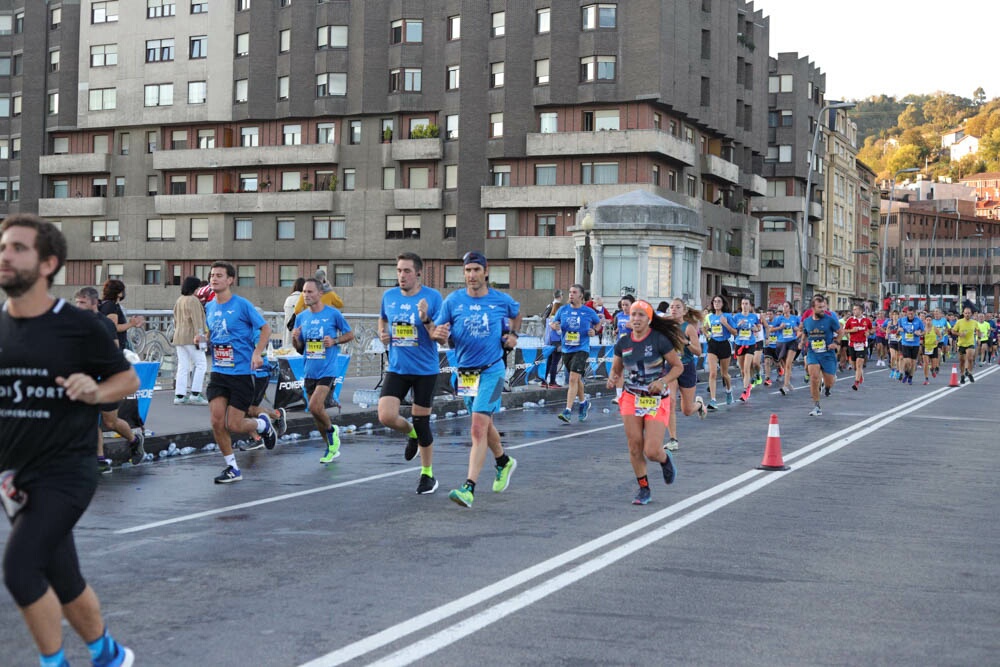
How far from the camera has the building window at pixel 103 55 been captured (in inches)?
2783

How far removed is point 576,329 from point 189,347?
231 inches

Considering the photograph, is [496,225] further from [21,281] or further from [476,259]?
[21,281]

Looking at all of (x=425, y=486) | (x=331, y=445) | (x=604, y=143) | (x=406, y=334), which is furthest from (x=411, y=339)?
(x=604, y=143)

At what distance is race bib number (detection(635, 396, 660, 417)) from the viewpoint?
33.3 ft

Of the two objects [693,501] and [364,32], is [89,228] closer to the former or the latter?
[364,32]

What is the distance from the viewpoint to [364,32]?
64.6m

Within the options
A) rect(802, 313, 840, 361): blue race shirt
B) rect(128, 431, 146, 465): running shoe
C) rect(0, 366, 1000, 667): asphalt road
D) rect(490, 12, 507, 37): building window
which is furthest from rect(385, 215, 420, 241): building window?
rect(128, 431, 146, 465): running shoe

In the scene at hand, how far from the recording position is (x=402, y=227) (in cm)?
6469

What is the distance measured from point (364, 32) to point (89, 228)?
A: 67.5ft

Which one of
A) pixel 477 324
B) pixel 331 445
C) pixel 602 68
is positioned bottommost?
pixel 331 445

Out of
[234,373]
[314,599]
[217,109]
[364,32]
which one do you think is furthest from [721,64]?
[314,599]

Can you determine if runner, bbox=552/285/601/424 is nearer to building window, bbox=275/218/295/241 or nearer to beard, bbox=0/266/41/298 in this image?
beard, bbox=0/266/41/298

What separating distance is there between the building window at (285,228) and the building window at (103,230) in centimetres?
1052

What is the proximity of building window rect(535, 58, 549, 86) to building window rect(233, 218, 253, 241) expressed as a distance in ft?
59.4
